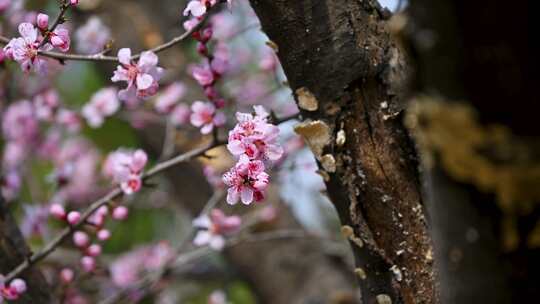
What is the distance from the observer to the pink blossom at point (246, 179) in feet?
3.65

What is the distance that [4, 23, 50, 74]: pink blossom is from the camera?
123 centimetres

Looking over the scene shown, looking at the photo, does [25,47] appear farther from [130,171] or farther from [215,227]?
[215,227]

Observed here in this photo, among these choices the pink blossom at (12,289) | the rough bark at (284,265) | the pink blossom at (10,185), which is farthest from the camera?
the rough bark at (284,265)

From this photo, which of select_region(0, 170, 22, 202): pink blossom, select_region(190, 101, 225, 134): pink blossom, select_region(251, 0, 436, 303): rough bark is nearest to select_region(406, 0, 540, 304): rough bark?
select_region(251, 0, 436, 303): rough bark

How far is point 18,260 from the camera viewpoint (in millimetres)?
1604

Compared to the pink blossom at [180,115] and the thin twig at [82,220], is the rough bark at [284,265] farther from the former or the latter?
the thin twig at [82,220]

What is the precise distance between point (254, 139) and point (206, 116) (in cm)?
45

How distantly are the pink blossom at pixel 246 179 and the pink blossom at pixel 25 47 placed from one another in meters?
0.41

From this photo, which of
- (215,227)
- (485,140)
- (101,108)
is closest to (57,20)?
(485,140)

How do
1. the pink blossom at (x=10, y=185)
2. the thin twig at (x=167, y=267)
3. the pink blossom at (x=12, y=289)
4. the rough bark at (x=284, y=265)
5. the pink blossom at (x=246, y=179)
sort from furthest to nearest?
the rough bark at (x=284, y=265), the pink blossom at (x=10, y=185), the thin twig at (x=167, y=267), the pink blossom at (x=12, y=289), the pink blossom at (x=246, y=179)

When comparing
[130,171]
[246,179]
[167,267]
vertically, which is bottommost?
[167,267]

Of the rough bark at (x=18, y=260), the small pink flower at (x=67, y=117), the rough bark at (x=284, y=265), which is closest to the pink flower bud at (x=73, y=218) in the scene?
the rough bark at (x=18, y=260)

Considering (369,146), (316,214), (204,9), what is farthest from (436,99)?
(316,214)

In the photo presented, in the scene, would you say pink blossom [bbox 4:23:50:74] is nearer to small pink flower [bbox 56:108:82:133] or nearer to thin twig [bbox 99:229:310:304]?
thin twig [bbox 99:229:310:304]
